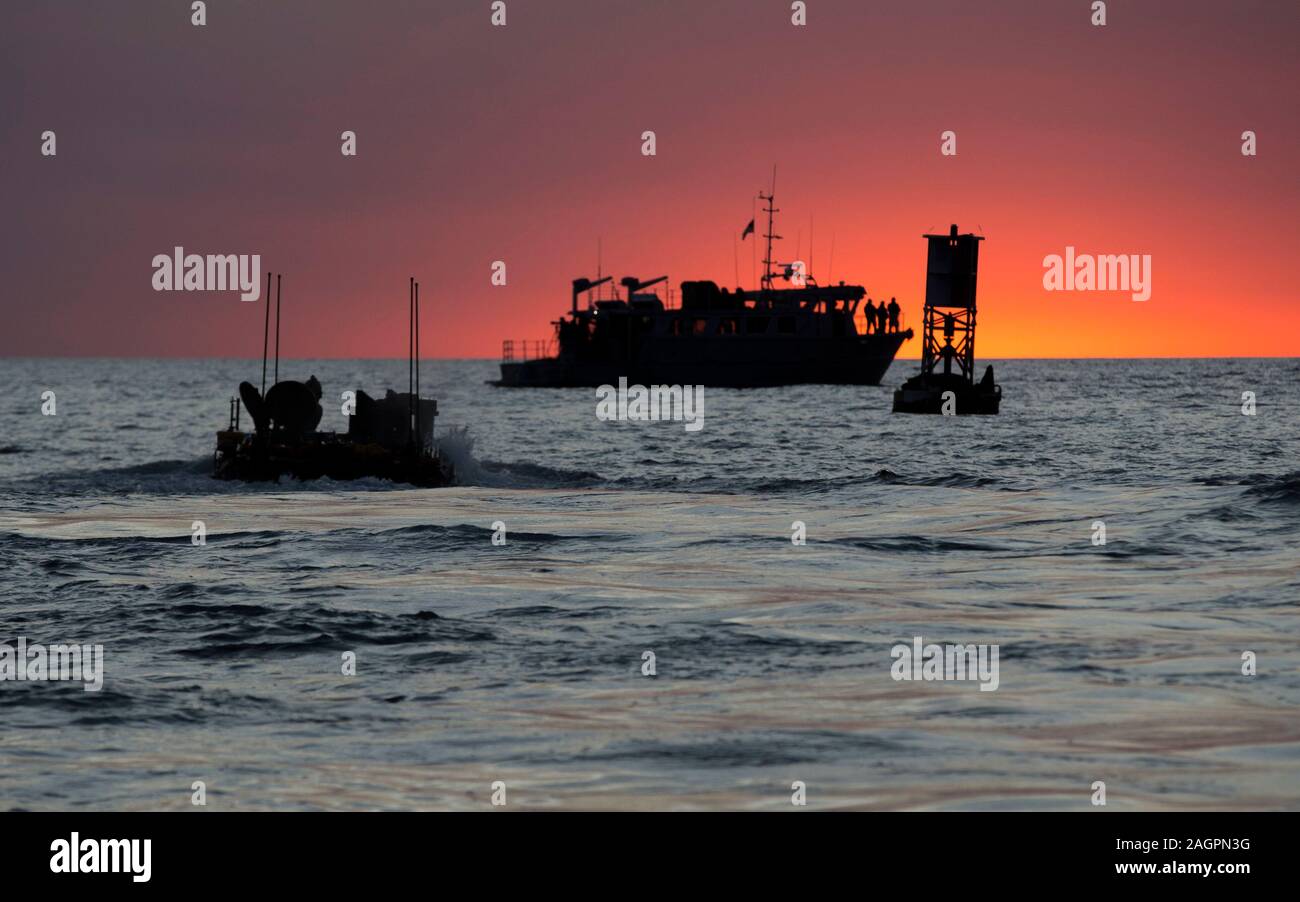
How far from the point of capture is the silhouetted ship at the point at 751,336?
406ft

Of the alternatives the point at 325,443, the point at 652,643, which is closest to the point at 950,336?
the point at 325,443

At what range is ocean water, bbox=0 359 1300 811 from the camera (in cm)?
971

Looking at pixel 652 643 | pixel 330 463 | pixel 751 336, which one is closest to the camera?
pixel 652 643

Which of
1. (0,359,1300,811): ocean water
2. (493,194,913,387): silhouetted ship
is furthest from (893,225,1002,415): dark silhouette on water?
(493,194,913,387): silhouetted ship

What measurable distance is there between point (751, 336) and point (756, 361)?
2.14 meters

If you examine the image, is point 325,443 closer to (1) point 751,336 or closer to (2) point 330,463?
(2) point 330,463

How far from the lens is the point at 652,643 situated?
14.4m

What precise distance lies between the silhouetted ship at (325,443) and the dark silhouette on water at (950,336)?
31.4 m

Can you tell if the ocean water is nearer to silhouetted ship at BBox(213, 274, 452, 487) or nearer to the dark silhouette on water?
silhouetted ship at BBox(213, 274, 452, 487)

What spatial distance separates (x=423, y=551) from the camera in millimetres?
22141

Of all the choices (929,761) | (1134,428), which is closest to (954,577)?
(929,761)

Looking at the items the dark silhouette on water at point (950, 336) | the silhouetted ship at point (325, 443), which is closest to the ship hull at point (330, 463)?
the silhouetted ship at point (325, 443)
